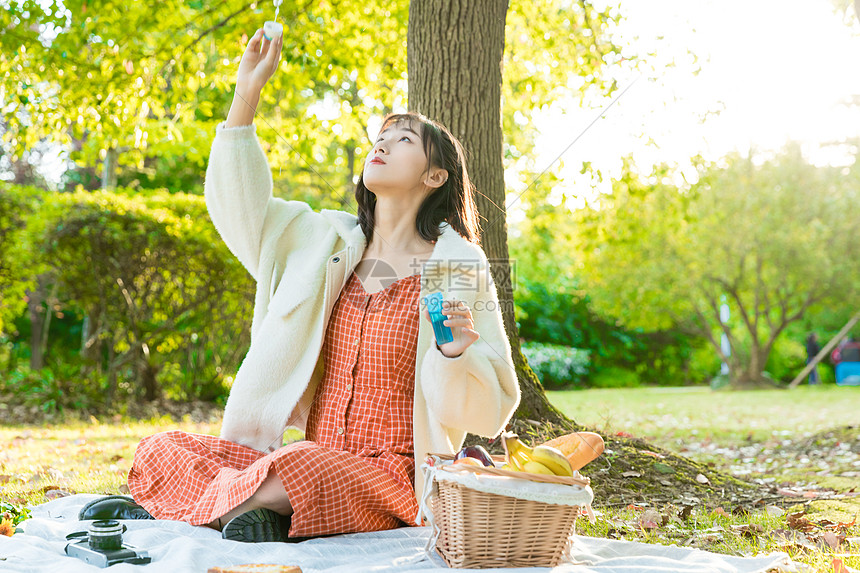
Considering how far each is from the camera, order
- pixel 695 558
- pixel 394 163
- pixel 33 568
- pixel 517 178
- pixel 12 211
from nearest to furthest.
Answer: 1. pixel 33 568
2. pixel 695 558
3. pixel 394 163
4. pixel 12 211
5. pixel 517 178

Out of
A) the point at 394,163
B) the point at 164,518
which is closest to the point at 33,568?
the point at 164,518

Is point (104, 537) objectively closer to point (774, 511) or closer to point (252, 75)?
point (252, 75)

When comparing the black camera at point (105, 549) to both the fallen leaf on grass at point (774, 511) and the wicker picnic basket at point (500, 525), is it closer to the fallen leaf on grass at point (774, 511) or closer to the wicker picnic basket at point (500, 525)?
the wicker picnic basket at point (500, 525)

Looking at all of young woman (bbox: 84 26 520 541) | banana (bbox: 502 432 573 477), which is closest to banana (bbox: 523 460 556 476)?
banana (bbox: 502 432 573 477)

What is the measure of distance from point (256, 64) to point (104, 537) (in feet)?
5.61

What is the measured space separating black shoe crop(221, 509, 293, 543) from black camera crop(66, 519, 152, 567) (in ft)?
0.87

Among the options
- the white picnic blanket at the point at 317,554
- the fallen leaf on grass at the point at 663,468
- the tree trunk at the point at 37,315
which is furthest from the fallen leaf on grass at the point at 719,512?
the tree trunk at the point at 37,315

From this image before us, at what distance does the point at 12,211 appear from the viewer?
7168mm

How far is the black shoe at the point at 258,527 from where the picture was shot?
2.38 metres

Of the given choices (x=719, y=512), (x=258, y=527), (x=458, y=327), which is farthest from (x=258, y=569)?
(x=719, y=512)

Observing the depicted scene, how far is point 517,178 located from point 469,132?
579 centimetres

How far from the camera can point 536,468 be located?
7.30ft

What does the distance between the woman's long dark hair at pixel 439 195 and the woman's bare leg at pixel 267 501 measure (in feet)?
3.53

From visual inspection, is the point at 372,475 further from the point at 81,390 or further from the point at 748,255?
the point at 748,255
